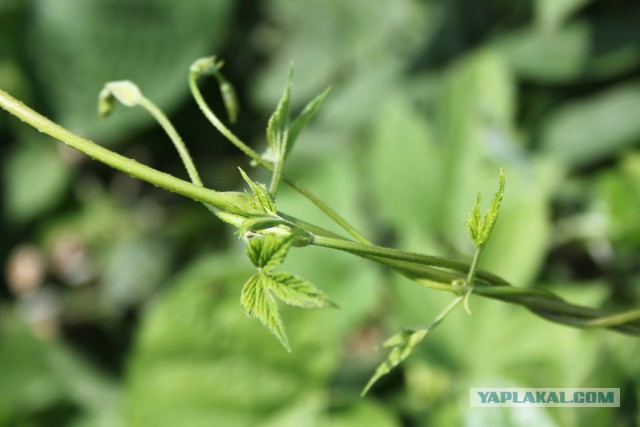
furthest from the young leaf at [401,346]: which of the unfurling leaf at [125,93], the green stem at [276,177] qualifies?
the unfurling leaf at [125,93]

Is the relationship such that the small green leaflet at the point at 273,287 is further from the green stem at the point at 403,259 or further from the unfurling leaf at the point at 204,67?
the unfurling leaf at the point at 204,67

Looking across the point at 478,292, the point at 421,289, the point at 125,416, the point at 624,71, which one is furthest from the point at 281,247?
the point at 624,71

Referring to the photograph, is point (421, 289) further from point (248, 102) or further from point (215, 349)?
point (248, 102)

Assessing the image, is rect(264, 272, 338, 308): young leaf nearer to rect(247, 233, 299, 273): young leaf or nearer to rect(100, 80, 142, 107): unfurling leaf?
rect(247, 233, 299, 273): young leaf

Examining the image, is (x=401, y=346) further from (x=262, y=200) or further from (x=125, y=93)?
(x=125, y=93)

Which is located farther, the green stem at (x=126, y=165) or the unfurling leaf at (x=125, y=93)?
the unfurling leaf at (x=125, y=93)
